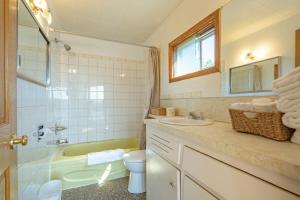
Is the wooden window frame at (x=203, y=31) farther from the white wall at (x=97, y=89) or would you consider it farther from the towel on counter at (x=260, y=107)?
the white wall at (x=97, y=89)

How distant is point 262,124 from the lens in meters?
0.73

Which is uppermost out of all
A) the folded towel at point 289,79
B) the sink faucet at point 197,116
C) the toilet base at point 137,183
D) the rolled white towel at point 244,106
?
the folded towel at point 289,79

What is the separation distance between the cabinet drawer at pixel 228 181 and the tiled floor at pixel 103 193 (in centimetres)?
124

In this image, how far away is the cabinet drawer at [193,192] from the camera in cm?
72

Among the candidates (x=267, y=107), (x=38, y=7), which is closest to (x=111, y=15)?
(x=38, y=7)

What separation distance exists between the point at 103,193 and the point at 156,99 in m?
1.40

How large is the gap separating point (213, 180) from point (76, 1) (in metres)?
2.30

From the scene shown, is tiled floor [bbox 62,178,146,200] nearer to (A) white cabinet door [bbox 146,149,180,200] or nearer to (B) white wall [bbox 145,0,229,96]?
(A) white cabinet door [bbox 146,149,180,200]

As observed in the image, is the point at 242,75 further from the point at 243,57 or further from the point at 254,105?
the point at 254,105

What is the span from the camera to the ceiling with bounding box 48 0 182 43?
1897mm

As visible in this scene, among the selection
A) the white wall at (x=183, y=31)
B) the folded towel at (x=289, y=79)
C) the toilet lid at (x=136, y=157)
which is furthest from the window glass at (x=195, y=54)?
the toilet lid at (x=136, y=157)

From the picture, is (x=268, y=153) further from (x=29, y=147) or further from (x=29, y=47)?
(x=29, y=47)

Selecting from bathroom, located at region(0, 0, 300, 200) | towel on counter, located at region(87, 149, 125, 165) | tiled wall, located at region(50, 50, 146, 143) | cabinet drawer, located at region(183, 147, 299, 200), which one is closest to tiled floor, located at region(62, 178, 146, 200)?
bathroom, located at region(0, 0, 300, 200)

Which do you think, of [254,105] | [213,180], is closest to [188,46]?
[254,105]
